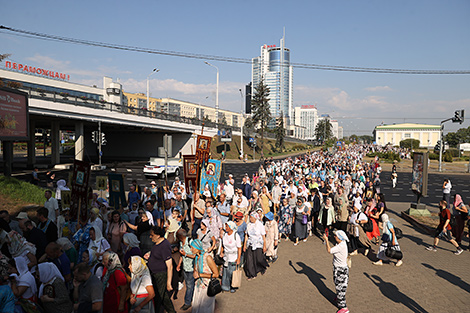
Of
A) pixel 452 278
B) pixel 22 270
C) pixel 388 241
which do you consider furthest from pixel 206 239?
pixel 452 278

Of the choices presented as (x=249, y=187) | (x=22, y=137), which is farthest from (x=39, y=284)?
(x=22, y=137)

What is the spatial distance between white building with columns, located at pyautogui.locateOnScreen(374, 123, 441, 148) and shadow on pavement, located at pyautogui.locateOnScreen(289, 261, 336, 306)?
161187 mm

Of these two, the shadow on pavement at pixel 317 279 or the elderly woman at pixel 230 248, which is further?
the shadow on pavement at pixel 317 279

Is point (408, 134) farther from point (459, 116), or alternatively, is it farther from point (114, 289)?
point (114, 289)

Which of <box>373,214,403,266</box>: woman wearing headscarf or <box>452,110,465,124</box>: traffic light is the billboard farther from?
<box>452,110,465,124</box>: traffic light

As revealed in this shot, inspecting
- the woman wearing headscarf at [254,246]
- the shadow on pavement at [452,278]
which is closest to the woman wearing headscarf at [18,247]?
the woman wearing headscarf at [254,246]

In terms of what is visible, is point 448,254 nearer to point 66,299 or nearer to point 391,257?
point 391,257

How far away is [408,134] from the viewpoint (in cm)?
15812

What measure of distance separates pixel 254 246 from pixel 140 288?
350 cm

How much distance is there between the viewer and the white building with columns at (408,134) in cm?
15475

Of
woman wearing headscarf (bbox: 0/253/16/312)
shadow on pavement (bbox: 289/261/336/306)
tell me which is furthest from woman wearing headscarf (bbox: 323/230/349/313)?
woman wearing headscarf (bbox: 0/253/16/312)

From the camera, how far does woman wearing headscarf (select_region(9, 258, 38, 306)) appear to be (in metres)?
4.09

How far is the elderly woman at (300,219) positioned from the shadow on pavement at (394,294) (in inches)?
106

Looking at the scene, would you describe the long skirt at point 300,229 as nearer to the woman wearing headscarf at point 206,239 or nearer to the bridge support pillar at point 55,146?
the woman wearing headscarf at point 206,239
